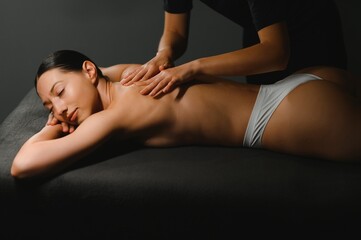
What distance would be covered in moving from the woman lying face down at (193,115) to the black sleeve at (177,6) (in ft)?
1.24

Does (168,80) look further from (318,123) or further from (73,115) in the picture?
(318,123)

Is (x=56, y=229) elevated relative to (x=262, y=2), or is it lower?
lower

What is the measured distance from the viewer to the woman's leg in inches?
53.5

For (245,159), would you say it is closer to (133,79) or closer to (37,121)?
(133,79)

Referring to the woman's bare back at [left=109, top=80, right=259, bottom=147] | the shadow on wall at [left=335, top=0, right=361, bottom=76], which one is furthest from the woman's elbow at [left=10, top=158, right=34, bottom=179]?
the shadow on wall at [left=335, top=0, right=361, bottom=76]

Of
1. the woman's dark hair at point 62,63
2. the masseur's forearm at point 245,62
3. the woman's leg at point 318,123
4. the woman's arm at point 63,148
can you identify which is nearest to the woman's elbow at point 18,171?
the woman's arm at point 63,148

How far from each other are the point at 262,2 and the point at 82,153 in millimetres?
699

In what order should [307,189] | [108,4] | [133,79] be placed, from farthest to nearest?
[108,4], [133,79], [307,189]

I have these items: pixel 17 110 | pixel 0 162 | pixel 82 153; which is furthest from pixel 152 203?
pixel 17 110

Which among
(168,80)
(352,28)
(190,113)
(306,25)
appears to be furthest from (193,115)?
(352,28)

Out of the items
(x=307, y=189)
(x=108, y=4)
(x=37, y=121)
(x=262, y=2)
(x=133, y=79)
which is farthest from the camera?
(x=108, y=4)

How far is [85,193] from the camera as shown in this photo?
1324 millimetres

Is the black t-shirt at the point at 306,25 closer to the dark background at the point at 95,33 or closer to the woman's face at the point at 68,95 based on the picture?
the woman's face at the point at 68,95

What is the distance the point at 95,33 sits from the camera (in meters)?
2.67
